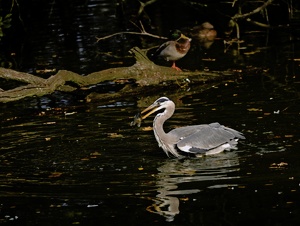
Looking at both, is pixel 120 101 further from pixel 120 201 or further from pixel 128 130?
pixel 120 201

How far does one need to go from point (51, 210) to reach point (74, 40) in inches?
600

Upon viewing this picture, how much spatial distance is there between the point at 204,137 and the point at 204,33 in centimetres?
1215

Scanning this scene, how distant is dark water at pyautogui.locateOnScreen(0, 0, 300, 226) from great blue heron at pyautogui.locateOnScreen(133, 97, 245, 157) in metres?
0.16

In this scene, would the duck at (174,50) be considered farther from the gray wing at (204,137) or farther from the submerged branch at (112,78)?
the gray wing at (204,137)

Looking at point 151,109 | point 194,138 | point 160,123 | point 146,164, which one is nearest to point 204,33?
point 151,109

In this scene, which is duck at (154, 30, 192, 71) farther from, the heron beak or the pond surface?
the heron beak

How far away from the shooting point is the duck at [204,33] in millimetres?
23047

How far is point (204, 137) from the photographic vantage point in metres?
11.4

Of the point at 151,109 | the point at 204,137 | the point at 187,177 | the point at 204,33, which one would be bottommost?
the point at 187,177

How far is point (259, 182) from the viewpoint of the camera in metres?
9.74

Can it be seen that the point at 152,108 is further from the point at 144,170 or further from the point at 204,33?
the point at 204,33

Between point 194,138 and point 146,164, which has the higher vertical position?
point 194,138

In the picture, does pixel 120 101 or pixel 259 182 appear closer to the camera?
pixel 259 182

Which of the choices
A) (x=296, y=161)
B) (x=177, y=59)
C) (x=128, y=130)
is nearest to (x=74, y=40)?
(x=177, y=59)
